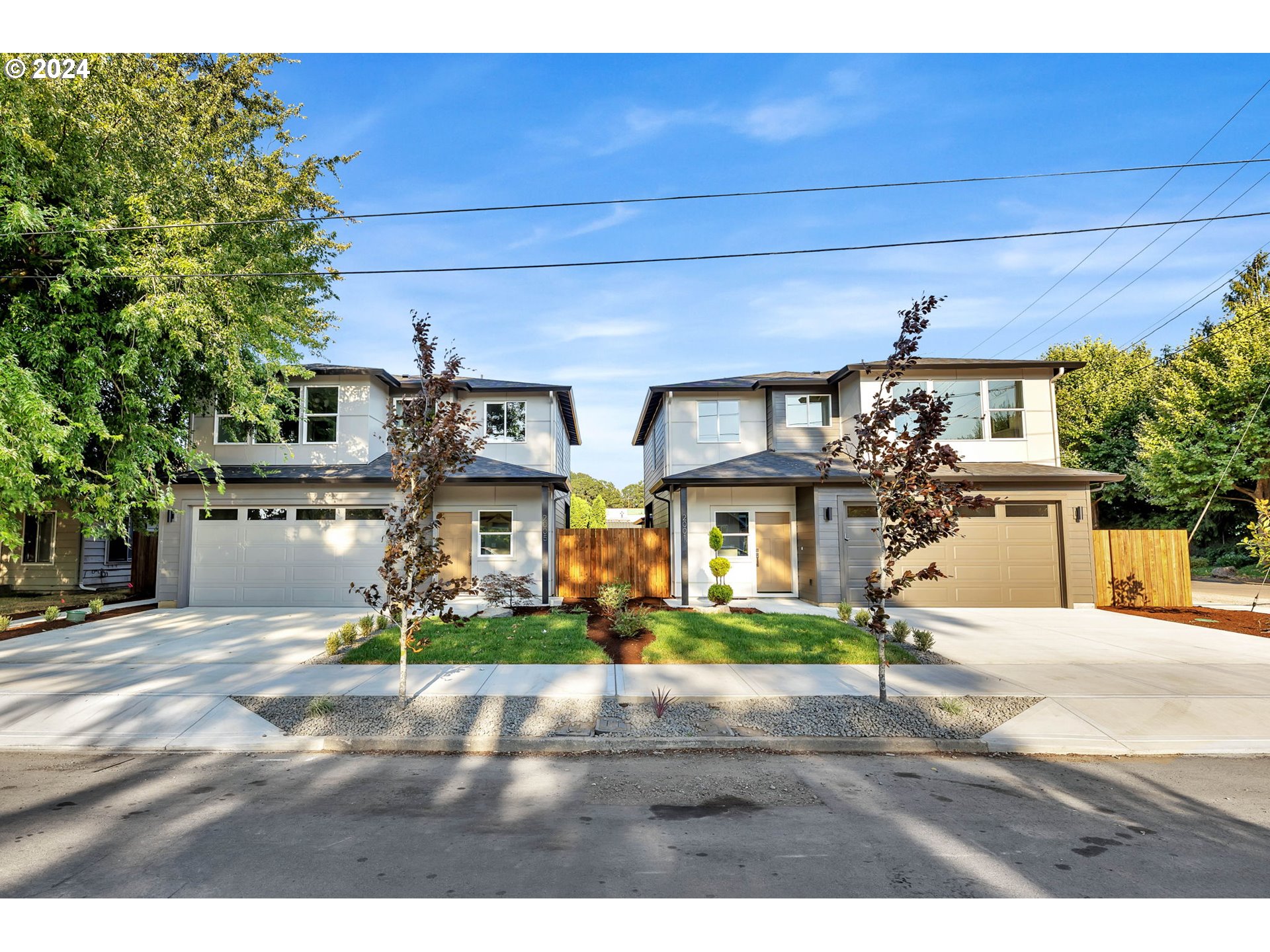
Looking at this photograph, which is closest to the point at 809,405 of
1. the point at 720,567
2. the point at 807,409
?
the point at 807,409

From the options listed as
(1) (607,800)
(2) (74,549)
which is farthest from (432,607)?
(2) (74,549)

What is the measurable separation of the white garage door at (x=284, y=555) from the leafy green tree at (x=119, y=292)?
304 cm

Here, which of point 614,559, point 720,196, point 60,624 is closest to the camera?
point 720,196

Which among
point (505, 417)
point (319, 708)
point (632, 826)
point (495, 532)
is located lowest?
point (632, 826)

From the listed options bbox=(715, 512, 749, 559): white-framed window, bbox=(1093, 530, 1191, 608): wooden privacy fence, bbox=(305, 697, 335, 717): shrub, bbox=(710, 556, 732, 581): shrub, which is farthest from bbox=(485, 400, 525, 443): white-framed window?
bbox=(1093, 530, 1191, 608): wooden privacy fence

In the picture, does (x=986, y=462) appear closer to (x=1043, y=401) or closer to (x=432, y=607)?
(x=1043, y=401)

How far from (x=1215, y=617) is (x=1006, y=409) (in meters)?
6.36

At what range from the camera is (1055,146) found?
31.4 ft

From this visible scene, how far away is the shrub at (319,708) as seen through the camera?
6914 millimetres

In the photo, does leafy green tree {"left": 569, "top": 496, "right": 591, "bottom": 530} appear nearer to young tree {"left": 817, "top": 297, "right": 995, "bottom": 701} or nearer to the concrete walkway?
the concrete walkway

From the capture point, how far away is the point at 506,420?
1811cm

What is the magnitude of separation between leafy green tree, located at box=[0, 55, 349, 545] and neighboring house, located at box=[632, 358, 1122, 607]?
993cm

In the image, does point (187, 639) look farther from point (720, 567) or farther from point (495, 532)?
point (720, 567)

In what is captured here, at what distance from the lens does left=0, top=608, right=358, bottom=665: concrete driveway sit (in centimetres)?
967
